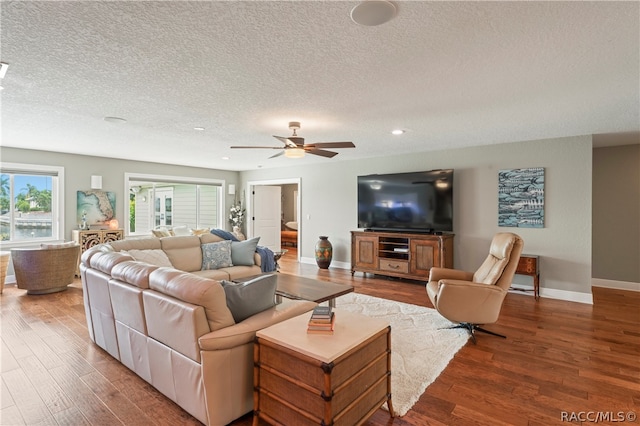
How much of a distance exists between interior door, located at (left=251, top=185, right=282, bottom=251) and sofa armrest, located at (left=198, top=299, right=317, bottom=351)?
6768 millimetres

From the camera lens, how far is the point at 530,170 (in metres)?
4.91

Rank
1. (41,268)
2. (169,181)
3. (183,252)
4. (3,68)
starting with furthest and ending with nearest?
1. (169,181)
2. (41,268)
3. (183,252)
4. (3,68)

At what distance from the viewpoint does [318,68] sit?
2.41 meters

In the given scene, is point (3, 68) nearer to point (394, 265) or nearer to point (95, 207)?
point (95, 207)

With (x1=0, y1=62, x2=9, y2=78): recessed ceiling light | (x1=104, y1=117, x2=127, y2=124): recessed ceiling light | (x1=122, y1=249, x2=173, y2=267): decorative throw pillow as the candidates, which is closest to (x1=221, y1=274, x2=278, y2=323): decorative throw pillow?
(x1=0, y1=62, x2=9, y2=78): recessed ceiling light

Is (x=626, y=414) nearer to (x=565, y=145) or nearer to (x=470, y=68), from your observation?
(x=470, y=68)

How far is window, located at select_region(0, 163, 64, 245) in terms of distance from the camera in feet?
18.7

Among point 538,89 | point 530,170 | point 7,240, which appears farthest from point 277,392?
point 7,240

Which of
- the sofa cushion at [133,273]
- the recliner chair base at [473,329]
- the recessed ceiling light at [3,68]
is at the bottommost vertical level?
the recliner chair base at [473,329]

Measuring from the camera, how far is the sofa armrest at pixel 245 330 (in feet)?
6.09

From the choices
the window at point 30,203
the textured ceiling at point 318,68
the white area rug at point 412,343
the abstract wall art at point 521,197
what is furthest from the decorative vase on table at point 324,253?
the window at point 30,203

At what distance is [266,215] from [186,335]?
7312mm

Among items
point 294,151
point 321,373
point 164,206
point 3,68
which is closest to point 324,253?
point 294,151

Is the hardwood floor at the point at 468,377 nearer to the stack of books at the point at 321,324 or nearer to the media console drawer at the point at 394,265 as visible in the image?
the stack of books at the point at 321,324
